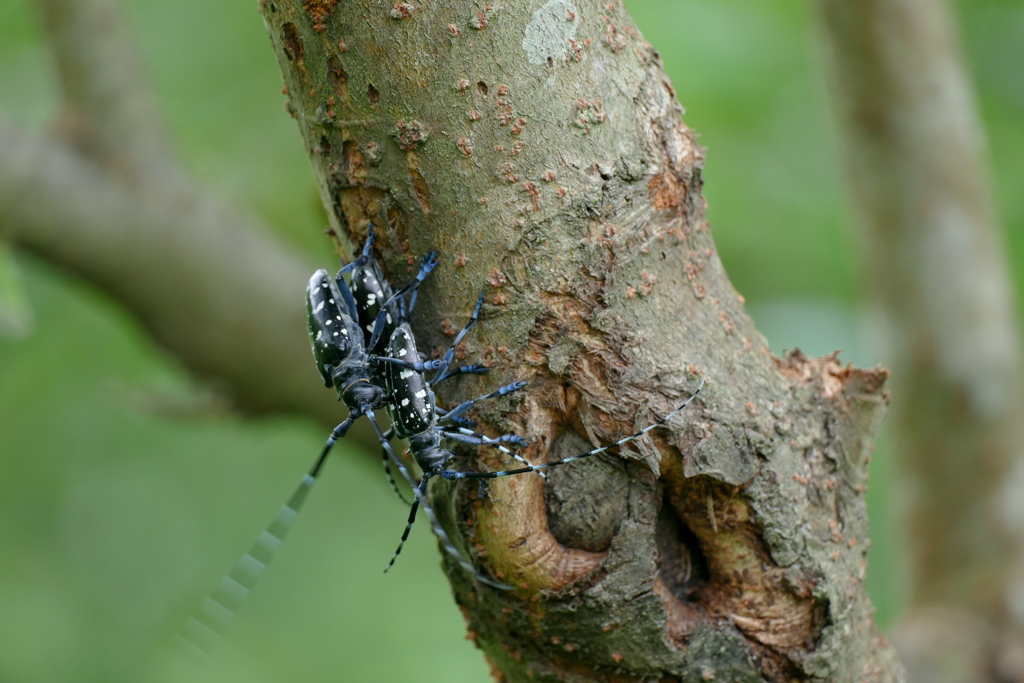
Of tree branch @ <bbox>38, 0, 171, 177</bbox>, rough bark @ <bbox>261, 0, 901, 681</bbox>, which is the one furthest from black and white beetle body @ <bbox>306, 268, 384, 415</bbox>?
tree branch @ <bbox>38, 0, 171, 177</bbox>

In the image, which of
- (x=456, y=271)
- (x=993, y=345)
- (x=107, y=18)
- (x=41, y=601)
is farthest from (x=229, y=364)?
(x=41, y=601)

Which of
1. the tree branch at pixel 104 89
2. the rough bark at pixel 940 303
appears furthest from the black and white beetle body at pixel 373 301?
the rough bark at pixel 940 303

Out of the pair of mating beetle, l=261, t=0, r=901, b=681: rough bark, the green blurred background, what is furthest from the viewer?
the green blurred background

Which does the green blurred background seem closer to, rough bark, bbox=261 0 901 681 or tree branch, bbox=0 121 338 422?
tree branch, bbox=0 121 338 422

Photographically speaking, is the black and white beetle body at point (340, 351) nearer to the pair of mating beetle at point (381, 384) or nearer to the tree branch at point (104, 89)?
the pair of mating beetle at point (381, 384)

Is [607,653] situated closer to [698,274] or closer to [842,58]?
[698,274]
